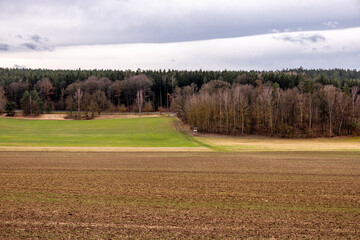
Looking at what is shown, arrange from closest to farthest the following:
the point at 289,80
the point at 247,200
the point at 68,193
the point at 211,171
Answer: the point at 247,200
the point at 68,193
the point at 211,171
the point at 289,80

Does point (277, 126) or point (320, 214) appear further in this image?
point (277, 126)

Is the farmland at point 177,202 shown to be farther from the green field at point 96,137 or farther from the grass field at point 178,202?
the green field at point 96,137

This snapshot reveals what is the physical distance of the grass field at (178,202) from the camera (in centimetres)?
1077

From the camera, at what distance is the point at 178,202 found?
1390 centimetres

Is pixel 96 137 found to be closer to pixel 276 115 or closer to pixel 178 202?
pixel 276 115

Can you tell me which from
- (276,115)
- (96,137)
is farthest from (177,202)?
(276,115)

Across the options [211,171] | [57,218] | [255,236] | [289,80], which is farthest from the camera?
[289,80]

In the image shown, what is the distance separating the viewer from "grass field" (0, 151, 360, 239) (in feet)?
35.3

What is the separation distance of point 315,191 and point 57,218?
12221 millimetres

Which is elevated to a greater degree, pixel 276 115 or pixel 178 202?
pixel 276 115

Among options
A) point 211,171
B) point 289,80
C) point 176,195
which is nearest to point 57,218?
point 176,195

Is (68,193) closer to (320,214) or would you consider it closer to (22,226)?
(22,226)

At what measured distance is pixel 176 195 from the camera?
593 inches

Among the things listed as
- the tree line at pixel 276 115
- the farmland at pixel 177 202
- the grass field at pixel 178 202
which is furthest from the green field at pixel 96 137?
the grass field at pixel 178 202
